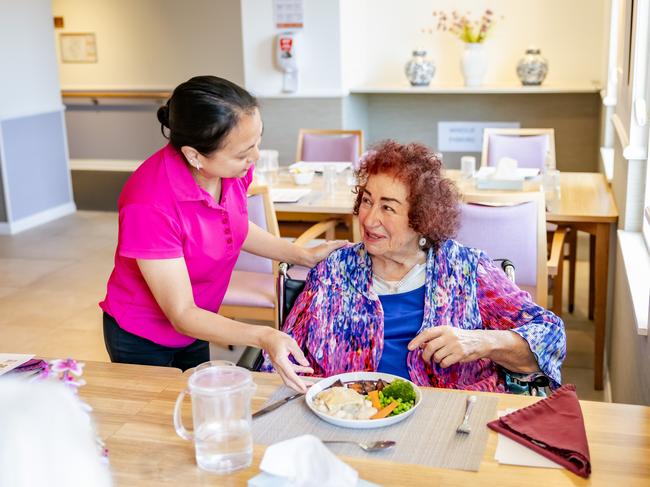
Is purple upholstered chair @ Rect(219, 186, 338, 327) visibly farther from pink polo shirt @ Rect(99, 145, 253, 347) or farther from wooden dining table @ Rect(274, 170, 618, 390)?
pink polo shirt @ Rect(99, 145, 253, 347)

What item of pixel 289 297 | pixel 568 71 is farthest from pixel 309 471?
pixel 568 71

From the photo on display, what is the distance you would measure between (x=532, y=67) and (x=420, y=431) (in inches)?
191

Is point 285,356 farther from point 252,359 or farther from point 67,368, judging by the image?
point 67,368

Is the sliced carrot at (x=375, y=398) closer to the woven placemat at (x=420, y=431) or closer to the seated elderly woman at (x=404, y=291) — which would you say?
the woven placemat at (x=420, y=431)

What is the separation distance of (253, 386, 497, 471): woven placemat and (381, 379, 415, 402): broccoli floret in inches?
1.2

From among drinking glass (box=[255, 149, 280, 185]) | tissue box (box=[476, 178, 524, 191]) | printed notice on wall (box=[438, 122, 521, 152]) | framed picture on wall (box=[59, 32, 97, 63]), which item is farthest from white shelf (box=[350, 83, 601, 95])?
framed picture on wall (box=[59, 32, 97, 63])

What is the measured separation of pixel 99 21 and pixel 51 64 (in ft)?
6.64

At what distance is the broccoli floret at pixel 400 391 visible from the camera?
1574 mm

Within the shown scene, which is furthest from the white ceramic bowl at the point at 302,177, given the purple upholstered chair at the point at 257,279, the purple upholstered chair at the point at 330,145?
the purple upholstered chair at the point at 330,145

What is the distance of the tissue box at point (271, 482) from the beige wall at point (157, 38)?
23.8ft

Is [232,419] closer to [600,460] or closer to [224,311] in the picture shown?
[600,460]

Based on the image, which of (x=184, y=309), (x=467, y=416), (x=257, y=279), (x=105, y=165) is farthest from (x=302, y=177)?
(x=105, y=165)

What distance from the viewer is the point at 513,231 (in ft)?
9.68

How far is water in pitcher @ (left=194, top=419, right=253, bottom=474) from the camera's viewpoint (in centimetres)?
135
